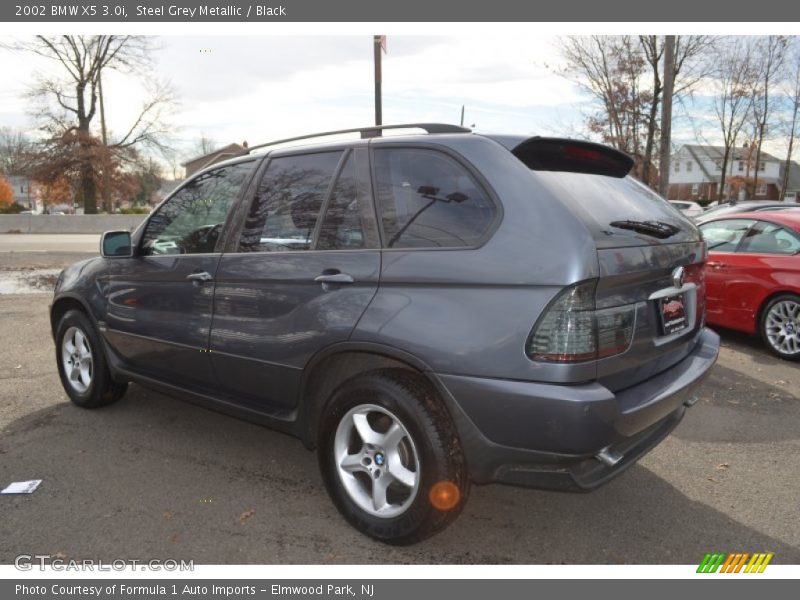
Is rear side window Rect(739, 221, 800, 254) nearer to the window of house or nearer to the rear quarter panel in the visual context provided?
the rear quarter panel

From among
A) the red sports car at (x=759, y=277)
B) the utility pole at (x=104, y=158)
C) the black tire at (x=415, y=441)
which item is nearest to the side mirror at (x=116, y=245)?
the black tire at (x=415, y=441)

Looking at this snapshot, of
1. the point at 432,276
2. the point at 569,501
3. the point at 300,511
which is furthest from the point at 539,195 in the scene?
the point at 300,511

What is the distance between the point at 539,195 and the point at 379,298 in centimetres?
81

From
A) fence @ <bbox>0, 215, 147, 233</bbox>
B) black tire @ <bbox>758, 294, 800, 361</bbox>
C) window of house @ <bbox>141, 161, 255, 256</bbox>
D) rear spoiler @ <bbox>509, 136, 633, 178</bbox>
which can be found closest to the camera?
rear spoiler @ <bbox>509, 136, 633, 178</bbox>

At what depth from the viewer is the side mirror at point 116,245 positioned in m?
4.05

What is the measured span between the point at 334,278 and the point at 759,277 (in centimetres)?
538

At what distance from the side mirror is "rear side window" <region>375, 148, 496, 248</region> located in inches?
83.6

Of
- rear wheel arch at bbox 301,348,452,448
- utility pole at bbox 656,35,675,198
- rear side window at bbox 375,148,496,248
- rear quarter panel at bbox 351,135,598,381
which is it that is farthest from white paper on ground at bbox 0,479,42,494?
utility pole at bbox 656,35,675,198

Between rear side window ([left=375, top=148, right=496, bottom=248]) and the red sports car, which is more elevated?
rear side window ([left=375, top=148, right=496, bottom=248])

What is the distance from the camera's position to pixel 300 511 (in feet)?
10.2

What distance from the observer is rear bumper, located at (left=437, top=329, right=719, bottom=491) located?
7.45 ft

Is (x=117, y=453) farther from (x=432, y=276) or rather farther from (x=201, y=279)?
(x=432, y=276)

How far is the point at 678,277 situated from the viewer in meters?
2.82

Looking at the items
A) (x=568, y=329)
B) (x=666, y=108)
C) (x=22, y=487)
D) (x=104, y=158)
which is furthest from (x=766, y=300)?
(x=104, y=158)
